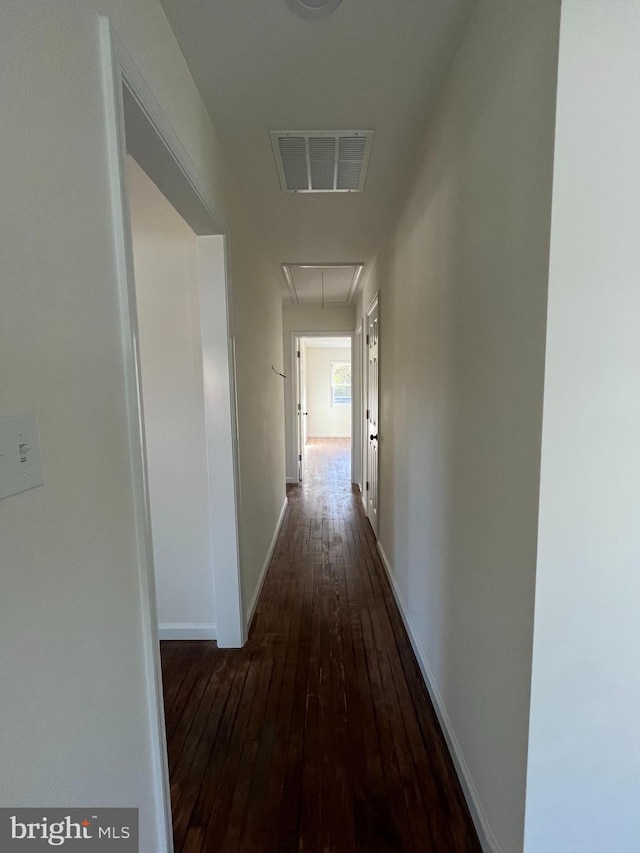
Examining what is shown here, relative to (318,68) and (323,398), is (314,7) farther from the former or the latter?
(323,398)

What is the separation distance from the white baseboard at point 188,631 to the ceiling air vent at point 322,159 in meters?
2.56

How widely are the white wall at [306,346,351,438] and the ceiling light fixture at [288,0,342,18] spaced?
27.6ft

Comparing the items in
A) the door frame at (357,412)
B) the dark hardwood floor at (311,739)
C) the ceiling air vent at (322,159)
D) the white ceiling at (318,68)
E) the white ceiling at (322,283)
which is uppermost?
the white ceiling at (322,283)

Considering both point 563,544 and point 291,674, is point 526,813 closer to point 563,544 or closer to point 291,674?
point 563,544

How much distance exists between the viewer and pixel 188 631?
7.38 ft

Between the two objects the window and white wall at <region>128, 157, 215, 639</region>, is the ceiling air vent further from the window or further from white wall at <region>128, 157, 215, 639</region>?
the window

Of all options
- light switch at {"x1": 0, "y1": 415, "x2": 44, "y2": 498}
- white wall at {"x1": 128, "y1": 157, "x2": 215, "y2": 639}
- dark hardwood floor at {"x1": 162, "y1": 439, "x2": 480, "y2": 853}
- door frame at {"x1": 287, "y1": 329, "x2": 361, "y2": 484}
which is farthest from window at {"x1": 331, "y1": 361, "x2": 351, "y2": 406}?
light switch at {"x1": 0, "y1": 415, "x2": 44, "y2": 498}

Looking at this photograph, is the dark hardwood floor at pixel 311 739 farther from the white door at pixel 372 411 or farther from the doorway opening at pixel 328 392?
the doorway opening at pixel 328 392

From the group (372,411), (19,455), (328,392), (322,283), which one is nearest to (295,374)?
(322,283)

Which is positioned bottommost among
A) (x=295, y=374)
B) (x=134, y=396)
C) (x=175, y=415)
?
(x=175, y=415)

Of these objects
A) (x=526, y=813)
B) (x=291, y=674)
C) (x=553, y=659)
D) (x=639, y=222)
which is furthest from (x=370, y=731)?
(x=639, y=222)

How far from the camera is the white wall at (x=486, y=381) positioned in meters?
0.90

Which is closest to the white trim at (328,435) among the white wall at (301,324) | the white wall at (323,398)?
the white wall at (323,398)

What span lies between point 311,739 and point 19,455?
1.62 metres
